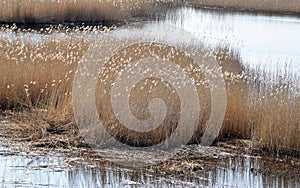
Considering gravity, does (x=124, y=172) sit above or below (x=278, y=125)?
below

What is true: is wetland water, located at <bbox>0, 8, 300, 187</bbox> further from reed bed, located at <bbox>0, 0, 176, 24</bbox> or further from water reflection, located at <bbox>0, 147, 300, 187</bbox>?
reed bed, located at <bbox>0, 0, 176, 24</bbox>

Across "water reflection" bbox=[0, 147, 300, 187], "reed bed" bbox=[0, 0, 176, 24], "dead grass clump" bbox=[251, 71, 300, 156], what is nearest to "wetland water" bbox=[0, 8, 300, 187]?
"water reflection" bbox=[0, 147, 300, 187]

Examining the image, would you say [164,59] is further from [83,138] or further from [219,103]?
[83,138]

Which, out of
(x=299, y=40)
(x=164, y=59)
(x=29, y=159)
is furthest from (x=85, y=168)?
(x=299, y=40)

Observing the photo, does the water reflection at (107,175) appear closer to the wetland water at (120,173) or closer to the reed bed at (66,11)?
the wetland water at (120,173)

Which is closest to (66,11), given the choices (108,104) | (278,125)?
(108,104)

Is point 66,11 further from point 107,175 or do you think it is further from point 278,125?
point 107,175

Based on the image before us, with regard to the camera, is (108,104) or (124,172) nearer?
(124,172)
